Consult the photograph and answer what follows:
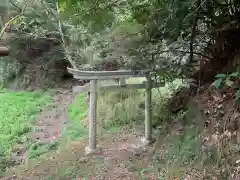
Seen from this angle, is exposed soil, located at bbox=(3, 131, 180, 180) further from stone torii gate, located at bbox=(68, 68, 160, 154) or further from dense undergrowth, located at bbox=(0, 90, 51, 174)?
dense undergrowth, located at bbox=(0, 90, 51, 174)

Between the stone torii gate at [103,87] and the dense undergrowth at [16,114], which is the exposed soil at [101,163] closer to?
the stone torii gate at [103,87]

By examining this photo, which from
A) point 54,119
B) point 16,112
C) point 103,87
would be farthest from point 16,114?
point 103,87

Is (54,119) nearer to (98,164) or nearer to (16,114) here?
(16,114)

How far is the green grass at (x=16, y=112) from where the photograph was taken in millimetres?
9065

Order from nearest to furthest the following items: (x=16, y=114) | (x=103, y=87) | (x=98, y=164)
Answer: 1. (x=98, y=164)
2. (x=103, y=87)
3. (x=16, y=114)

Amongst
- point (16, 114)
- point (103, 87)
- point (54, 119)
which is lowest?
point (54, 119)

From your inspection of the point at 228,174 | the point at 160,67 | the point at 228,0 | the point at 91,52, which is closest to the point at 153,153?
the point at 160,67

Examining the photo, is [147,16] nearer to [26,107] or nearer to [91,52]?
[91,52]

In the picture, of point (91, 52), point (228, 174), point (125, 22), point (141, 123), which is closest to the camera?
point (228, 174)

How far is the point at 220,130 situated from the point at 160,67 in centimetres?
160

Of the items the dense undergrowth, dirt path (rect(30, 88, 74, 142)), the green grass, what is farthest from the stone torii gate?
the green grass

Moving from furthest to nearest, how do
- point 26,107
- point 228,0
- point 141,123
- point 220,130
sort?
point 26,107 → point 141,123 → point 228,0 → point 220,130

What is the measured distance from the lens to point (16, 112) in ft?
36.2

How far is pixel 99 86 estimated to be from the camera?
21.0 ft
